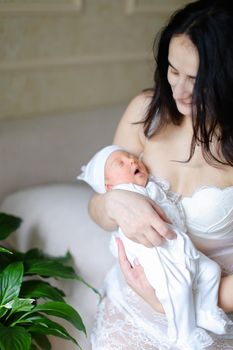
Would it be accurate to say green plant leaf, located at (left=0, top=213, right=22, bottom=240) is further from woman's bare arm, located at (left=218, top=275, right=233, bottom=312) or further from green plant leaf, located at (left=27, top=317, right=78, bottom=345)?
woman's bare arm, located at (left=218, top=275, right=233, bottom=312)

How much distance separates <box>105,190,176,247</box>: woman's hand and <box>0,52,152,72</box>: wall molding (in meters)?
0.78

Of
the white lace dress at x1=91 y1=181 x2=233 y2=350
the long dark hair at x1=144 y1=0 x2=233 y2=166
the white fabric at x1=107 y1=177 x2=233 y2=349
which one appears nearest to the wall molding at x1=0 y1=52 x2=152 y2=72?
the long dark hair at x1=144 y1=0 x2=233 y2=166

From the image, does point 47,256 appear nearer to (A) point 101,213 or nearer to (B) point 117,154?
(A) point 101,213

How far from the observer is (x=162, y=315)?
1.27 meters

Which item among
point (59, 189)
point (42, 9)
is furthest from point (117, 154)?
point (42, 9)

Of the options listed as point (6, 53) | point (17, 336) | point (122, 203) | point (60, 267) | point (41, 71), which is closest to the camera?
point (17, 336)

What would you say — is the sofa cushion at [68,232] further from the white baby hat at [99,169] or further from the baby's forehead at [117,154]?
the baby's forehead at [117,154]

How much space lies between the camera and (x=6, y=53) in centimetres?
182

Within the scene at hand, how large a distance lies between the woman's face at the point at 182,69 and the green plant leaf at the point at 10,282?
0.53m

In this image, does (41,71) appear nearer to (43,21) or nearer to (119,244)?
(43,21)

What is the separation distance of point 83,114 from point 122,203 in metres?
0.84

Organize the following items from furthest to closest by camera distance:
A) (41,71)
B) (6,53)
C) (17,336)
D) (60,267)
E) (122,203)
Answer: (41,71)
(6,53)
(60,267)
(122,203)
(17,336)

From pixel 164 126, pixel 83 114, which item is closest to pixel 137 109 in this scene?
pixel 164 126

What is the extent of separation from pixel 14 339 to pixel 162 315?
0.36 metres
